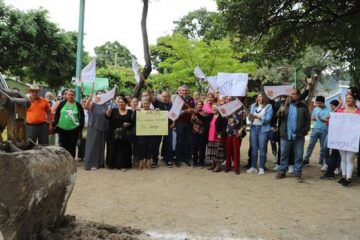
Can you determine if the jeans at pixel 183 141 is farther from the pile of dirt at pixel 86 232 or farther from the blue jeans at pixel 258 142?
the pile of dirt at pixel 86 232

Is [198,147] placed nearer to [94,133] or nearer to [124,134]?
[124,134]

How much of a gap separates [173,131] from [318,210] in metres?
4.62

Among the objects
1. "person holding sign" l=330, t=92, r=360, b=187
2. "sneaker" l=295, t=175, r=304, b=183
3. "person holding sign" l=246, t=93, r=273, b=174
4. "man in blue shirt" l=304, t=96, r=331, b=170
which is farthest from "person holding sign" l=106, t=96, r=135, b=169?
"person holding sign" l=330, t=92, r=360, b=187

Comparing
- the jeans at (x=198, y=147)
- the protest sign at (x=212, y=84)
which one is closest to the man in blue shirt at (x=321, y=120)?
the protest sign at (x=212, y=84)

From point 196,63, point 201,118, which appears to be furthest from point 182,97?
point 196,63

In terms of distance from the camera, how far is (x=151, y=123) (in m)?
9.59

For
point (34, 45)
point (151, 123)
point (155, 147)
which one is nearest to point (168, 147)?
point (155, 147)

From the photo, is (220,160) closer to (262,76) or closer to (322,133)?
(322,133)

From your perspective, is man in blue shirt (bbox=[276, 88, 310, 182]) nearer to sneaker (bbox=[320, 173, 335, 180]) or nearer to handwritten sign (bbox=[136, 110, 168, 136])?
sneaker (bbox=[320, 173, 335, 180])

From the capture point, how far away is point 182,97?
32.8 ft

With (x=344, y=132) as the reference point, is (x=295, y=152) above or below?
below

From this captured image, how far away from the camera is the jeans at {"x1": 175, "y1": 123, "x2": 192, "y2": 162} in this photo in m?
10.1

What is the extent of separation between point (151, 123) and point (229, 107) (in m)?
1.79

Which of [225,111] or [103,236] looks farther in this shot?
[225,111]
